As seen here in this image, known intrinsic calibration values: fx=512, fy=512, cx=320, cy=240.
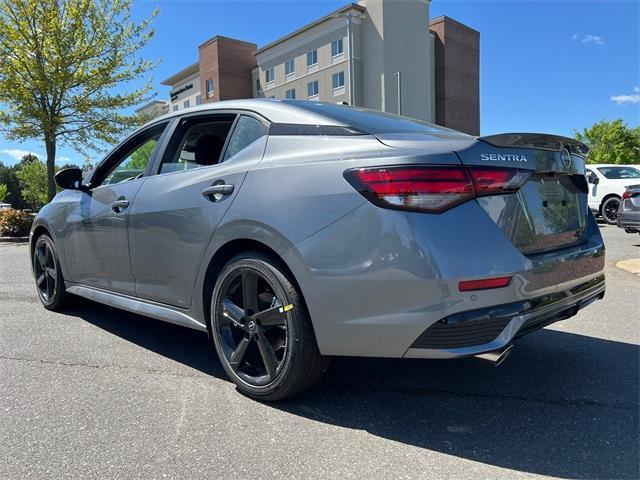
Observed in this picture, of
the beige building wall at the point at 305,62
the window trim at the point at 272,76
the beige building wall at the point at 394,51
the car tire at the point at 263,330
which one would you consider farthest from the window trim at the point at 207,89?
the car tire at the point at 263,330

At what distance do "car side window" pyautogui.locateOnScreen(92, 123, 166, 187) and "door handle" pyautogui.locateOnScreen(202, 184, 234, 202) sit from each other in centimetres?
120

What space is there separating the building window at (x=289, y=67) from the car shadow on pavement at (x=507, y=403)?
46603mm

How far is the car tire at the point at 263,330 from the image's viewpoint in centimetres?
251

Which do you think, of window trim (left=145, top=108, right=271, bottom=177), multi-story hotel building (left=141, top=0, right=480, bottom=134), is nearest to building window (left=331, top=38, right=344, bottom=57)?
multi-story hotel building (left=141, top=0, right=480, bottom=134)

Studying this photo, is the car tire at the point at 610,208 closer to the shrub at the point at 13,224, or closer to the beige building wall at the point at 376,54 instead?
the shrub at the point at 13,224

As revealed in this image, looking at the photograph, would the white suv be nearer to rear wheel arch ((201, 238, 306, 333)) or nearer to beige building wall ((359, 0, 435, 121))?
rear wheel arch ((201, 238, 306, 333))

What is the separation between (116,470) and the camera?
2.13m

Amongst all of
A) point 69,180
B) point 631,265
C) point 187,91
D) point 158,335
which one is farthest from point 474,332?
point 187,91

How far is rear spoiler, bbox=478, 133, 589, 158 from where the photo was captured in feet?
7.76

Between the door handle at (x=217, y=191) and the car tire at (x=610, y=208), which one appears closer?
the door handle at (x=217, y=191)

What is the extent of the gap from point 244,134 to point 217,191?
0.41 metres

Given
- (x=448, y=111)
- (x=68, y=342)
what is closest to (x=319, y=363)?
(x=68, y=342)

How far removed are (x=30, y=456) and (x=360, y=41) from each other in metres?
44.1

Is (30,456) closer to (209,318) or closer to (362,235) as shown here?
(209,318)
